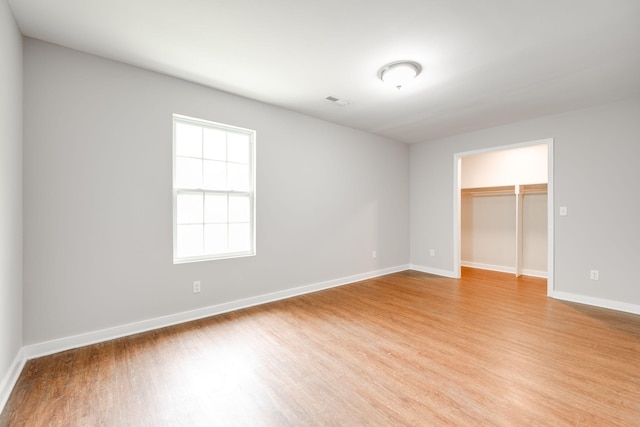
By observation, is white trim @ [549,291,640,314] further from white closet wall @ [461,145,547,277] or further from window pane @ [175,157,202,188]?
window pane @ [175,157,202,188]

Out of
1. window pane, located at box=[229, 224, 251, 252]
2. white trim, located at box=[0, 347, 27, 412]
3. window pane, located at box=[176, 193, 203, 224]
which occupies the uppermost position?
window pane, located at box=[176, 193, 203, 224]

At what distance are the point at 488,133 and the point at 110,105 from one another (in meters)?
5.12

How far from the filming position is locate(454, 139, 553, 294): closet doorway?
479cm

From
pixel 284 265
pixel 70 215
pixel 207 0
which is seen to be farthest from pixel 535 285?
pixel 70 215

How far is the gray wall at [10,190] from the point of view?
5.67 ft

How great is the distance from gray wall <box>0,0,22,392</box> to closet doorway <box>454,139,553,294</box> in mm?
5438

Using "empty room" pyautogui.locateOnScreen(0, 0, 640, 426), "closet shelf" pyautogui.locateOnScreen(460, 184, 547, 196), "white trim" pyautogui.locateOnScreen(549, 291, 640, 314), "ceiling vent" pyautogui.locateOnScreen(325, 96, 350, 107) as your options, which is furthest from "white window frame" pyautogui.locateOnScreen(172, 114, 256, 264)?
"closet shelf" pyautogui.locateOnScreen(460, 184, 547, 196)

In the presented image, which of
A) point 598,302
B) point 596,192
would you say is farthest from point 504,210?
point 598,302

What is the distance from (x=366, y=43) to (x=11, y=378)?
359 cm

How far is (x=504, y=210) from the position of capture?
5.32m

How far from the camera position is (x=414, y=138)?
521 centimetres

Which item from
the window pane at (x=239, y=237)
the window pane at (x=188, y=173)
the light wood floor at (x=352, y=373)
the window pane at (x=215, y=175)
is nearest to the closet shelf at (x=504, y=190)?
the light wood floor at (x=352, y=373)

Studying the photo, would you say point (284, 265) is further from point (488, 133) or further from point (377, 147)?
point (488, 133)

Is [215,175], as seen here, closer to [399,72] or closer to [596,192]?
Answer: [399,72]
